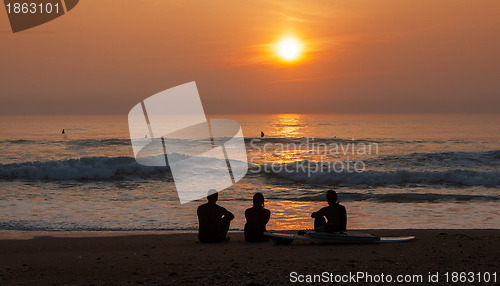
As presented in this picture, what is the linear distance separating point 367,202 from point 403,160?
17.2m

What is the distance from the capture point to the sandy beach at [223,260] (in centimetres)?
656

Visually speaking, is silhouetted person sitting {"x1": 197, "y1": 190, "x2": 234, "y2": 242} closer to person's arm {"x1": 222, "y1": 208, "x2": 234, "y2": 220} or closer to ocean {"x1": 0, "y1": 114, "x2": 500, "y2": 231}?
person's arm {"x1": 222, "y1": 208, "x2": 234, "y2": 220}

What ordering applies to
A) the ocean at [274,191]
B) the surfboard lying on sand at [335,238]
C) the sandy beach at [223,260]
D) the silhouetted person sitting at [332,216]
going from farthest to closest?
the ocean at [274,191], the silhouetted person sitting at [332,216], the surfboard lying on sand at [335,238], the sandy beach at [223,260]

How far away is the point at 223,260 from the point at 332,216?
7.48ft

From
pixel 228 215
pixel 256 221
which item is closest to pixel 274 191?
pixel 256 221

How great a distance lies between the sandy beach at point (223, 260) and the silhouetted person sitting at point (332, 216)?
1.07ft

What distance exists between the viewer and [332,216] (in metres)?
8.90

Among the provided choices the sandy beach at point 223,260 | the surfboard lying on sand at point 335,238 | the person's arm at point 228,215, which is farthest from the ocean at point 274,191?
the surfboard lying on sand at point 335,238

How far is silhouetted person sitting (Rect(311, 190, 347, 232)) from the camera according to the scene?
8789 mm

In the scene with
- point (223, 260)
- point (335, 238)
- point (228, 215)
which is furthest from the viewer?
point (228, 215)

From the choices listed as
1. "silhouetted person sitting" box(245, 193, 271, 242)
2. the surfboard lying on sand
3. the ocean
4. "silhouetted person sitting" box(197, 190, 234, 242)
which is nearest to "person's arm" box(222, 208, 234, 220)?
"silhouetted person sitting" box(197, 190, 234, 242)

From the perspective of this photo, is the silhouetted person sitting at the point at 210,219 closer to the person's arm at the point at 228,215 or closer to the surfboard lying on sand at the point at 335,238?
the person's arm at the point at 228,215

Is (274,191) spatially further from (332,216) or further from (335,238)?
(335,238)

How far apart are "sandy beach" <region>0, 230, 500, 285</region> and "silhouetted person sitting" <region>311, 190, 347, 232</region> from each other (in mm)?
327
